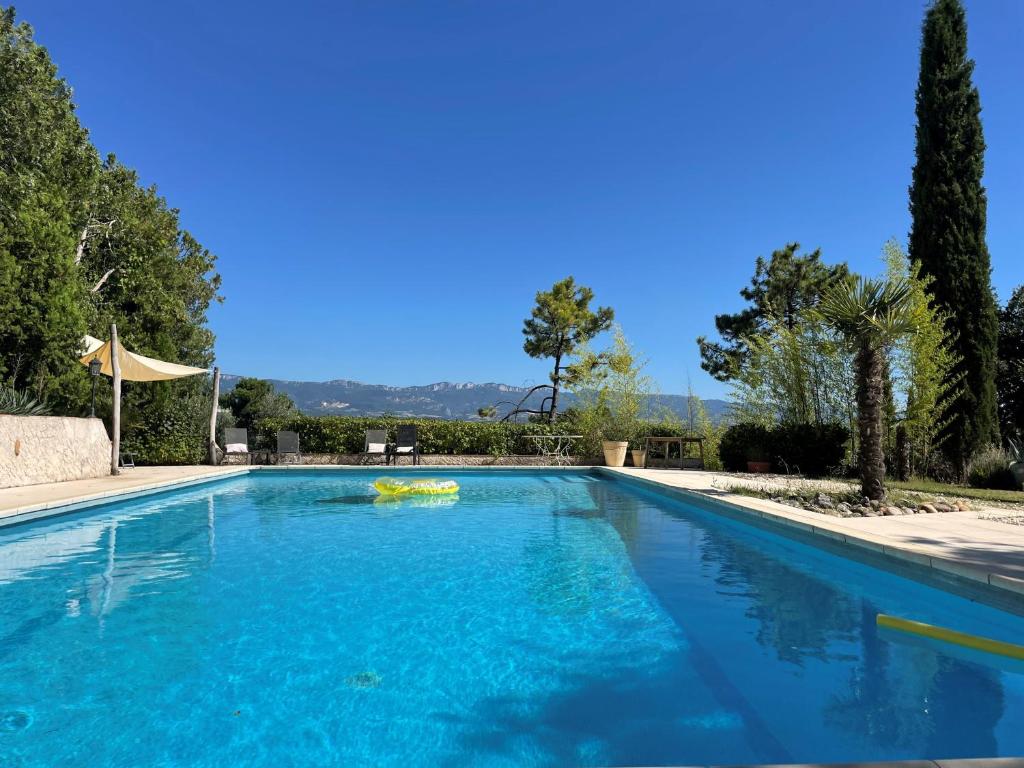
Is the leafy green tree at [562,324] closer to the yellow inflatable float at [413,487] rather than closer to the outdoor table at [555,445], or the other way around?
the outdoor table at [555,445]

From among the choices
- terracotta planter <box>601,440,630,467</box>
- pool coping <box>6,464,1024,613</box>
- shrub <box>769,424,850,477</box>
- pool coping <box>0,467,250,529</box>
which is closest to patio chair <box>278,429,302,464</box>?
pool coping <box>6,464,1024,613</box>

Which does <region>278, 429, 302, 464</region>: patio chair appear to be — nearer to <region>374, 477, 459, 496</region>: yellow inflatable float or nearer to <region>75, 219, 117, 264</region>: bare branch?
<region>374, 477, 459, 496</region>: yellow inflatable float

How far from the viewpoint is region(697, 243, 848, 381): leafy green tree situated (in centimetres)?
1791

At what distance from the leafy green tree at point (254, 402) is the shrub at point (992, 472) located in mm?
18014

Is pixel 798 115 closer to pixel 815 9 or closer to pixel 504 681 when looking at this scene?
pixel 815 9

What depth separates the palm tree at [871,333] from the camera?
6469 mm

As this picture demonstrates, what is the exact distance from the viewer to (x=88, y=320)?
11.5m

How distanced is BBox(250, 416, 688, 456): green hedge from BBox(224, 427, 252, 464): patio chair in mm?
900

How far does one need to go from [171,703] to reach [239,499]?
7.13 meters

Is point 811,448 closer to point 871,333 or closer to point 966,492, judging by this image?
point 966,492

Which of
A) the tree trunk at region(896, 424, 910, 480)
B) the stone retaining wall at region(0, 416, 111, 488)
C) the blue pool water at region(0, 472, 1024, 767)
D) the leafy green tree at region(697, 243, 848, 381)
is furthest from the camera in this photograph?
the leafy green tree at region(697, 243, 848, 381)

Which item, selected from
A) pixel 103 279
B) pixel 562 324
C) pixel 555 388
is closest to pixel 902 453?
pixel 555 388

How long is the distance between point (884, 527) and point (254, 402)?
22.1 m

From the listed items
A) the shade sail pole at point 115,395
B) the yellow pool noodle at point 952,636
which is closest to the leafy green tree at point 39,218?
the shade sail pole at point 115,395
